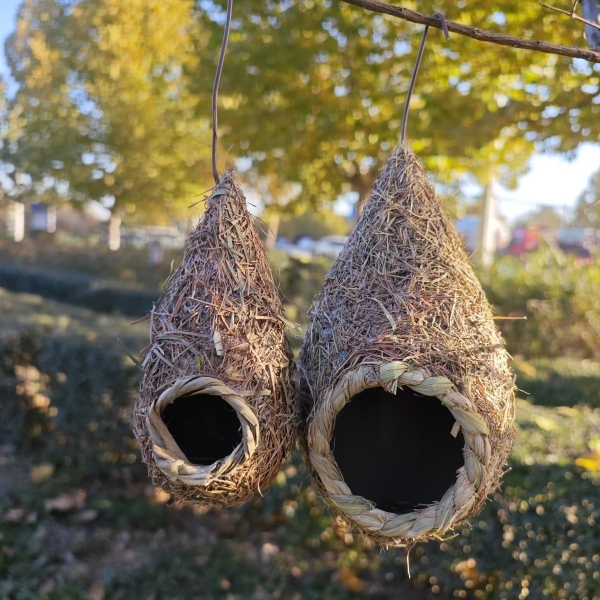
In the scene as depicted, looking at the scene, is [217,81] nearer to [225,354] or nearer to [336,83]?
[225,354]

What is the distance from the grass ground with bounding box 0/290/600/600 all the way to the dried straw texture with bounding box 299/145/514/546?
1941 mm

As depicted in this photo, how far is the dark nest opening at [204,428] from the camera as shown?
57.9 inches

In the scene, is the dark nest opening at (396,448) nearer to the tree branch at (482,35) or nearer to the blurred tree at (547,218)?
the tree branch at (482,35)

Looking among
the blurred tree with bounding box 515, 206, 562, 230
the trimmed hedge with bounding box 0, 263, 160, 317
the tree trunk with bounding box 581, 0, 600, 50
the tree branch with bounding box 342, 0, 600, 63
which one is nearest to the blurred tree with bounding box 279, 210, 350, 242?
the blurred tree with bounding box 515, 206, 562, 230

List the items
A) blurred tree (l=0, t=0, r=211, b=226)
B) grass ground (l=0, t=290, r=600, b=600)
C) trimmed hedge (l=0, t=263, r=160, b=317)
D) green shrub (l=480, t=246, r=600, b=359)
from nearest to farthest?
grass ground (l=0, t=290, r=600, b=600), green shrub (l=480, t=246, r=600, b=359), trimmed hedge (l=0, t=263, r=160, b=317), blurred tree (l=0, t=0, r=211, b=226)

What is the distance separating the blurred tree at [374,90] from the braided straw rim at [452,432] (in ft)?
8.75

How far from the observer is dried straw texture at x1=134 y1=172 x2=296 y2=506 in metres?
1.24

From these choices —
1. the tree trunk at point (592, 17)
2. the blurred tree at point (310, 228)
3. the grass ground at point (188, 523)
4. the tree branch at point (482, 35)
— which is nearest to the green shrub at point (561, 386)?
the grass ground at point (188, 523)

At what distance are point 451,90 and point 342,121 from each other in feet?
5.43

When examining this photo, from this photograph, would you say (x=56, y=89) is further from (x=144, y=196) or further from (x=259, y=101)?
(x=259, y=101)

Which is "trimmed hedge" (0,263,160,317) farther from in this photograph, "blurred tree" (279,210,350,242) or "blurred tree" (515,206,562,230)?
"blurred tree" (515,206,562,230)

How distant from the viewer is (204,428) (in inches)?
58.8

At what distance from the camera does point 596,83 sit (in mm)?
3721

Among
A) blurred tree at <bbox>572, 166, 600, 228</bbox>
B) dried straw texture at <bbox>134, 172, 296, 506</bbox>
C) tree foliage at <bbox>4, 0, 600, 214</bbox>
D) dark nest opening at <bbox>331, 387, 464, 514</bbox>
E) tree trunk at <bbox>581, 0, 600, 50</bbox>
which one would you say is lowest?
dark nest opening at <bbox>331, 387, 464, 514</bbox>
